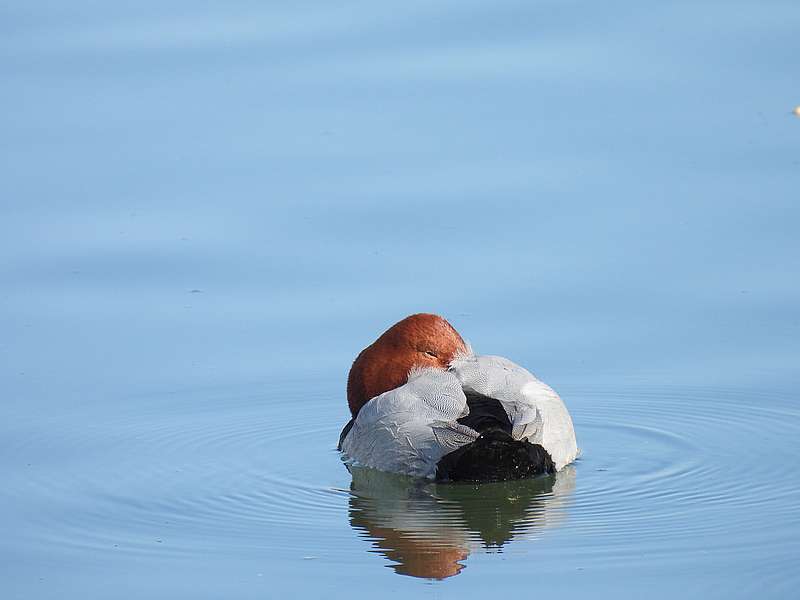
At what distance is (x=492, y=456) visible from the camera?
723cm

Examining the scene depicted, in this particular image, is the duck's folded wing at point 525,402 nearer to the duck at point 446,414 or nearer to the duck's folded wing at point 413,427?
the duck at point 446,414

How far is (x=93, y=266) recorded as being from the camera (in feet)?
32.3

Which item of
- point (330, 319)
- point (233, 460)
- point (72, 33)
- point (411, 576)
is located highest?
point (72, 33)

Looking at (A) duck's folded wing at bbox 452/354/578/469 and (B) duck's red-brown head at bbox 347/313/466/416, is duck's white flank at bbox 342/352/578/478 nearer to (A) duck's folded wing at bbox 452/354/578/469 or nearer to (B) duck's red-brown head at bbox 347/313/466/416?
(A) duck's folded wing at bbox 452/354/578/469

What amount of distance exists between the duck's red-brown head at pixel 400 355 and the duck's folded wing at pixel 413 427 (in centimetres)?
15

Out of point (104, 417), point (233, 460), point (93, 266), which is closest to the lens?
point (233, 460)

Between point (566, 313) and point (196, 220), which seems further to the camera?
point (196, 220)

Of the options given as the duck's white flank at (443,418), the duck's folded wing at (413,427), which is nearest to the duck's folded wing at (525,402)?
the duck's white flank at (443,418)

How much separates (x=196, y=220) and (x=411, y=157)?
1450 mm

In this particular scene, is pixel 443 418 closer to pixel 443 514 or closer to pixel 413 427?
pixel 413 427

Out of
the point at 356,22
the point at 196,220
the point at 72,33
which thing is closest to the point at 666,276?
the point at 196,220

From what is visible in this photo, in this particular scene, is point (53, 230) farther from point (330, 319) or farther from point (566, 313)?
point (566, 313)

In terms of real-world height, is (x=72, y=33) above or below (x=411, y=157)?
above

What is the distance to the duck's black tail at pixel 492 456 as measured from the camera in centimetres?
722
